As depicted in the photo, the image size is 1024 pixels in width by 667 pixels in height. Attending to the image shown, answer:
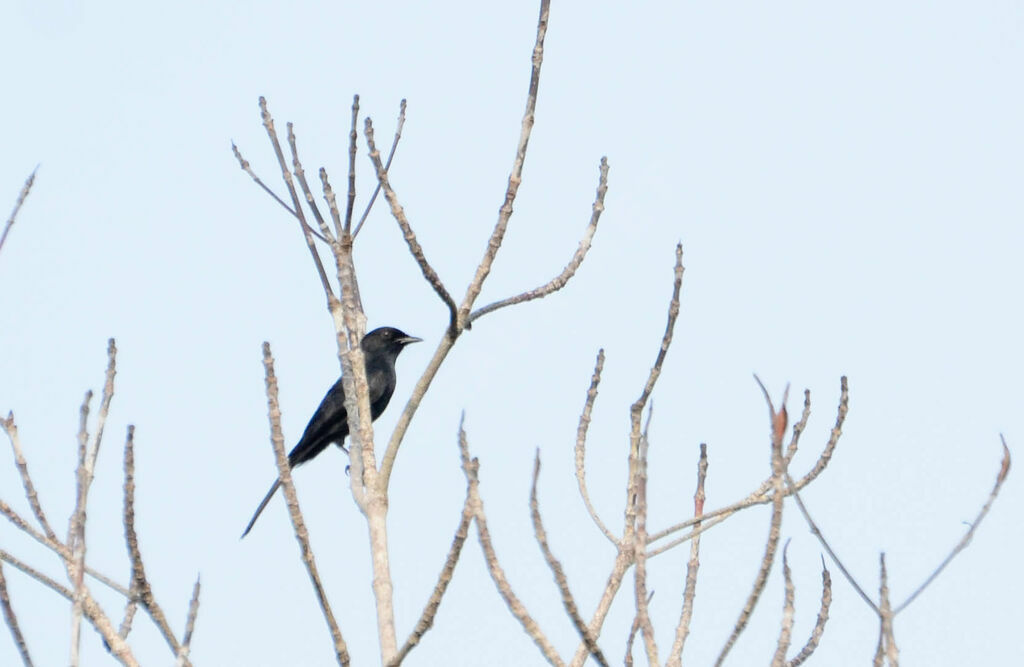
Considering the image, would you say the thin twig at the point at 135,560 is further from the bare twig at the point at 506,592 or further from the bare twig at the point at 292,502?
the bare twig at the point at 506,592

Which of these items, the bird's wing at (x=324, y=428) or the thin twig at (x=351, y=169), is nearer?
the thin twig at (x=351, y=169)

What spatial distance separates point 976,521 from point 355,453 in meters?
2.31

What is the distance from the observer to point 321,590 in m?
4.19

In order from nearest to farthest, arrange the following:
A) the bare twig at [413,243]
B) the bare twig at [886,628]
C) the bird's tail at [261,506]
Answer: the bare twig at [886,628] < the bare twig at [413,243] < the bird's tail at [261,506]

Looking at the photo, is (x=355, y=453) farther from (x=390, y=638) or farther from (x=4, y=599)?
(x=4, y=599)

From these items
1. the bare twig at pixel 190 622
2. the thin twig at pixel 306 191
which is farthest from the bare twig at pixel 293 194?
the bare twig at pixel 190 622

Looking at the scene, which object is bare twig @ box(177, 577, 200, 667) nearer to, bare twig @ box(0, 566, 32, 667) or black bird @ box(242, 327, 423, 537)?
bare twig @ box(0, 566, 32, 667)

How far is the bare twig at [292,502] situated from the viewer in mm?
4148

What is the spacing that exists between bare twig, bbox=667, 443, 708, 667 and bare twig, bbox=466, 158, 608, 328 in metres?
0.90

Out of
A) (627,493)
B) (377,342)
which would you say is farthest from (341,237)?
(377,342)

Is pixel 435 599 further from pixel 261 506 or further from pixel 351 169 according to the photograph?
pixel 261 506

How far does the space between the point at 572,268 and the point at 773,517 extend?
1688mm

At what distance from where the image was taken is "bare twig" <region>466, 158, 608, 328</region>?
5023mm

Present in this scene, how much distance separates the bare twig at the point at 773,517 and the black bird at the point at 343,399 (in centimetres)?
803
